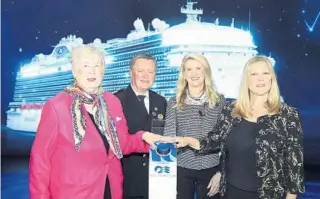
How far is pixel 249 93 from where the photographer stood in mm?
2398

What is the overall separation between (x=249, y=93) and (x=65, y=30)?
7.58 feet

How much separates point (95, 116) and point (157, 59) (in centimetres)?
190

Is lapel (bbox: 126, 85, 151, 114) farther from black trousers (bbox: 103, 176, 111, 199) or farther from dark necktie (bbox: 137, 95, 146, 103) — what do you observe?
black trousers (bbox: 103, 176, 111, 199)

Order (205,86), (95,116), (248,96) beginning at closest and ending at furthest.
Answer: (95,116) < (248,96) < (205,86)

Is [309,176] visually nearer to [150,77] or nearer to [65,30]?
Result: [150,77]

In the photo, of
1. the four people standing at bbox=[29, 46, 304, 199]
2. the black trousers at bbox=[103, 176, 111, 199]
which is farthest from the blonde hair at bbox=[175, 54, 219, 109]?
the black trousers at bbox=[103, 176, 111, 199]

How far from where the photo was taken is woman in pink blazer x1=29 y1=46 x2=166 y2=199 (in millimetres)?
2076

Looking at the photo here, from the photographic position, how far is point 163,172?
8.40 ft

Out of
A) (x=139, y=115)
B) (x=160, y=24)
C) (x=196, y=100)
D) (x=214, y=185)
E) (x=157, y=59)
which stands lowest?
(x=214, y=185)

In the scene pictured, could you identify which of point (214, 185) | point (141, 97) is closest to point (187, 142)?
point (214, 185)

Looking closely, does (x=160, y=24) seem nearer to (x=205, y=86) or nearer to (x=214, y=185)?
(x=205, y=86)

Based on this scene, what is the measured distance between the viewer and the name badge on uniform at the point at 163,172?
255 centimetres

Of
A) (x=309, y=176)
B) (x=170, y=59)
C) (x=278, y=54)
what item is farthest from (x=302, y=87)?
(x=170, y=59)

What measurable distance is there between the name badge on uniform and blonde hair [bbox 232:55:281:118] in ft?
1.64
